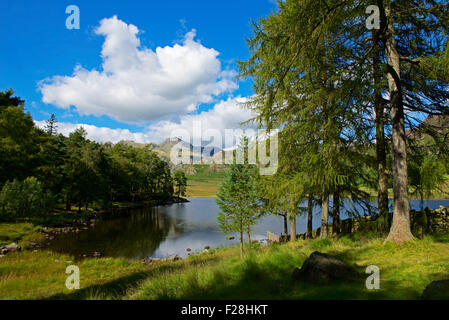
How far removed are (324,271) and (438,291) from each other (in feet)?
6.29

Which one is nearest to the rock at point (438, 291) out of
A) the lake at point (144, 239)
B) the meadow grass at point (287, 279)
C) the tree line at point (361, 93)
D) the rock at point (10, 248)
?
the meadow grass at point (287, 279)

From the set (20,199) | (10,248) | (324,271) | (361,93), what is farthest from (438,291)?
(20,199)

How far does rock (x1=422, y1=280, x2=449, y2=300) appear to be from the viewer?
2982 millimetres

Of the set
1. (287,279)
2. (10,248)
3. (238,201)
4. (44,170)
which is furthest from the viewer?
(44,170)

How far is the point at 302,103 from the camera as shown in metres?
9.21

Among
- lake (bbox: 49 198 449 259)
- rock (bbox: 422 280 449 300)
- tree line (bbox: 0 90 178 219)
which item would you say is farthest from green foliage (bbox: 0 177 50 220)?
rock (bbox: 422 280 449 300)

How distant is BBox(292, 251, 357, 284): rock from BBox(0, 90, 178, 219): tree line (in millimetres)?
29620

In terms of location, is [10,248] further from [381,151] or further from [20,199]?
[381,151]

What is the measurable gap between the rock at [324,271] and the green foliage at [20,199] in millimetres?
29469

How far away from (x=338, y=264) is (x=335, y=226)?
652 cm

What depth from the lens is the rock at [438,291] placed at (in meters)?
2.98

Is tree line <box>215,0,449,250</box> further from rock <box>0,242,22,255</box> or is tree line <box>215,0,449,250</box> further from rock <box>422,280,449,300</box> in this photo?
rock <box>0,242,22,255</box>

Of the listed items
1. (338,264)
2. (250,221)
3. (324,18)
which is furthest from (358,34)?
(250,221)

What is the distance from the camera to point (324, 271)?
4.71m
